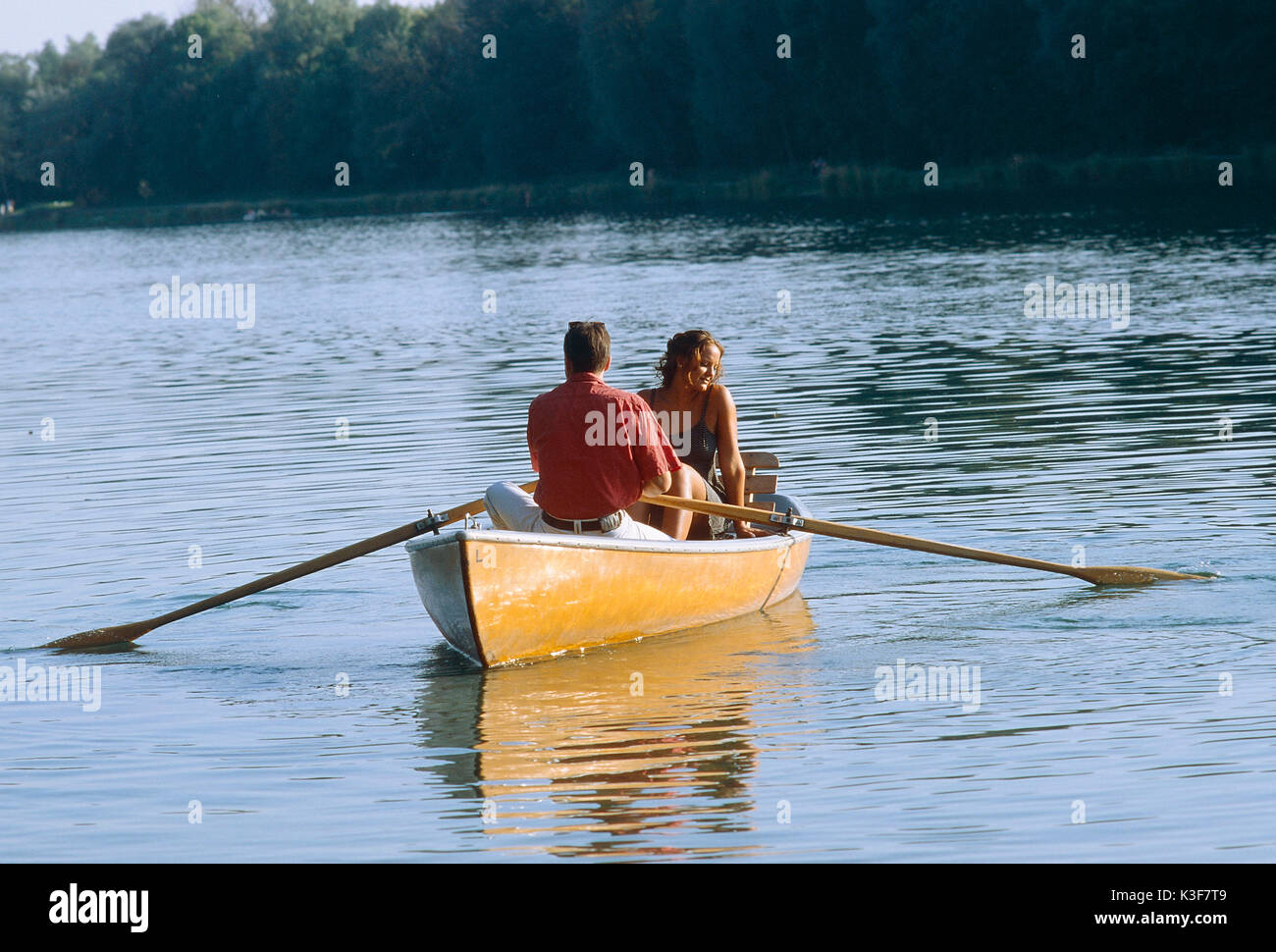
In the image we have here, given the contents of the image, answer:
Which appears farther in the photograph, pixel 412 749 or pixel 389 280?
pixel 389 280

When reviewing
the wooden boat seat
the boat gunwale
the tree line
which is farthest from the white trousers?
the tree line

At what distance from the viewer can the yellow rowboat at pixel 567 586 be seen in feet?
26.3

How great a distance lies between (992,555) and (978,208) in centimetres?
3811

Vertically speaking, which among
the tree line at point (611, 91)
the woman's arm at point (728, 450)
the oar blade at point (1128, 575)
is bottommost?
the oar blade at point (1128, 575)

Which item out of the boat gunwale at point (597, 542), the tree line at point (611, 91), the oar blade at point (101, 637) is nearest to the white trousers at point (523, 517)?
the boat gunwale at point (597, 542)

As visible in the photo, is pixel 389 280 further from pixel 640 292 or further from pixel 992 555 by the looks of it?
pixel 992 555

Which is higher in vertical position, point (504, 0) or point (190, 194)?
point (504, 0)

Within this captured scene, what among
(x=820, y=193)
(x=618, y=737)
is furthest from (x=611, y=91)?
(x=618, y=737)

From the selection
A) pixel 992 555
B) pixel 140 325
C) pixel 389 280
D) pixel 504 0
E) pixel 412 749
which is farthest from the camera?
pixel 504 0

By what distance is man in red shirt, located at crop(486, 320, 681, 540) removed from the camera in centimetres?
815

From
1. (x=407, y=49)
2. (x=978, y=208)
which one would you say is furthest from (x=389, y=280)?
(x=407, y=49)

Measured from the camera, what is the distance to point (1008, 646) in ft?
28.3

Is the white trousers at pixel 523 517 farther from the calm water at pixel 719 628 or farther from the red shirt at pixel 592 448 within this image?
the calm water at pixel 719 628

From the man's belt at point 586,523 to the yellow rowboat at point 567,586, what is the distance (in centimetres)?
18
